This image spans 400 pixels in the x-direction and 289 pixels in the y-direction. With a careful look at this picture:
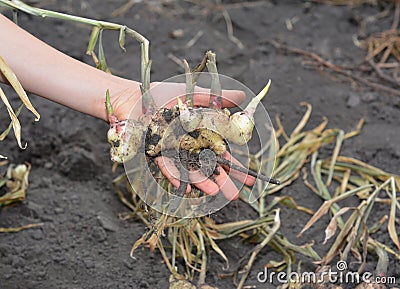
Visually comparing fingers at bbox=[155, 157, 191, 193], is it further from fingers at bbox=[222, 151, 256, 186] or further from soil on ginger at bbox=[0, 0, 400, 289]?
soil on ginger at bbox=[0, 0, 400, 289]

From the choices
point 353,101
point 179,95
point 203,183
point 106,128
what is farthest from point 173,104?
point 353,101

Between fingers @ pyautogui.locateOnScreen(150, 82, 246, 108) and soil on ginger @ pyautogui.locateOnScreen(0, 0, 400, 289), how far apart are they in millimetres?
385

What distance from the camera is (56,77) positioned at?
1.20 m

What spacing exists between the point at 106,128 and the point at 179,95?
698 millimetres

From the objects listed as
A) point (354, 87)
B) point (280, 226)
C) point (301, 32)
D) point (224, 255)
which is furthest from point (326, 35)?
point (224, 255)

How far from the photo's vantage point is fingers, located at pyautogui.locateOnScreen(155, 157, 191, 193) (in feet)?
3.69

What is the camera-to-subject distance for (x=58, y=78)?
1200 mm

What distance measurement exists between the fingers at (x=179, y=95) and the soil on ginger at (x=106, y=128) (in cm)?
39

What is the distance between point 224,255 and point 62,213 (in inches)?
16.2

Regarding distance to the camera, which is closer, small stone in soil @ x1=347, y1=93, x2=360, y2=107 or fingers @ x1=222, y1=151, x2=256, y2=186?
fingers @ x1=222, y1=151, x2=256, y2=186

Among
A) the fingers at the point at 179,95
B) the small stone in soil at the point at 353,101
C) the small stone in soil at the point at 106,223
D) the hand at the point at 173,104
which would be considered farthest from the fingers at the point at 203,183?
the small stone in soil at the point at 353,101

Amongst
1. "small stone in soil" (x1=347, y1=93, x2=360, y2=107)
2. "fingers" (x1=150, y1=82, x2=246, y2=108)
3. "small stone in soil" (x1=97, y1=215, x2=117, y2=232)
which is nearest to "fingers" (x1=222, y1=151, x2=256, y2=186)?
"fingers" (x1=150, y1=82, x2=246, y2=108)

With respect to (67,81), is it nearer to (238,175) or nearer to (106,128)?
(238,175)

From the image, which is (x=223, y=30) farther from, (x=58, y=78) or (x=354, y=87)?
(x=58, y=78)
